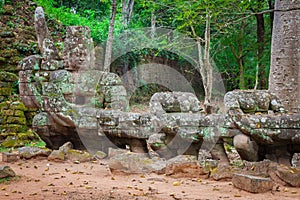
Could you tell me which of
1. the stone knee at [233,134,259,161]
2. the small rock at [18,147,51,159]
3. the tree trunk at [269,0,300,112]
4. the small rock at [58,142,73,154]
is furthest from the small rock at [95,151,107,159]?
the tree trunk at [269,0,300,112]

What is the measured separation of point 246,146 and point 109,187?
2.18m

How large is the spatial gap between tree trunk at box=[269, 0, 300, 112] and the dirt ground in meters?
2.61

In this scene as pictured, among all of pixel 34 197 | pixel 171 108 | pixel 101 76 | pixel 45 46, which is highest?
pixel 45 46

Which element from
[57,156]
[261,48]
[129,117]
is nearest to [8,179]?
[57,156]

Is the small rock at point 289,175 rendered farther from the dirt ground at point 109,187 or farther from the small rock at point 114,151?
the small rock at point 114,151

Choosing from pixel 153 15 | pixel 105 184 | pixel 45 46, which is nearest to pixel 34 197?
pixel 105 184

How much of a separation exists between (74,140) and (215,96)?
36.1 ft

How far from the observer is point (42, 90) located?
7.70m

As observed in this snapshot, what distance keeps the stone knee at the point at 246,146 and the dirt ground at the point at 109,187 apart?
2.05 ft

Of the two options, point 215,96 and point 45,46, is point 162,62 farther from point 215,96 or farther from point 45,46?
point 45,46

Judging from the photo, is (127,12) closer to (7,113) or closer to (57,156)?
(7,113)

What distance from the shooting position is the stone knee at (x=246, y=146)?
5504 millimetres

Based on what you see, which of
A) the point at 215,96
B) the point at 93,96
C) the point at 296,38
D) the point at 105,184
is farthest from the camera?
the point at 215,96

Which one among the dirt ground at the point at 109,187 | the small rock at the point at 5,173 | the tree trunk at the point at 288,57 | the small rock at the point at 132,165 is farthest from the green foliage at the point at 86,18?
the small rock at the point at 5,173
